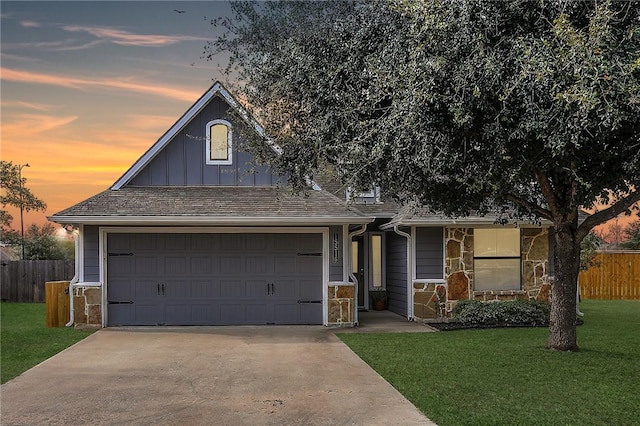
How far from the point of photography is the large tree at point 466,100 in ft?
27.6

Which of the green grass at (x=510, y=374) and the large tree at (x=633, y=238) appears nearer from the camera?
the green grass at (x=510, y=374)

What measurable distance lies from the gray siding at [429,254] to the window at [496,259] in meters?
0.99

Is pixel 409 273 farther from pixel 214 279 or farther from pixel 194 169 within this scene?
pixel 194 169

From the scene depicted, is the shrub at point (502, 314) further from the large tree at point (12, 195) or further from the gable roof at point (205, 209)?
the large tree at point (12, 195)

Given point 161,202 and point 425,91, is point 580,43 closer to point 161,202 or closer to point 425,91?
point 425,91

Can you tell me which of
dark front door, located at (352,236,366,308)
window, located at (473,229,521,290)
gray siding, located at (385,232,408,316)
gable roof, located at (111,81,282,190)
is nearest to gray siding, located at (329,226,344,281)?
gray siding, located at (385,232,408,316)

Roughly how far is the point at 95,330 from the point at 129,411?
8.28 meters

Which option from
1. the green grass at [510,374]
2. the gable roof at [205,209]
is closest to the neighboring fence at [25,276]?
the gable roof at [205,209]

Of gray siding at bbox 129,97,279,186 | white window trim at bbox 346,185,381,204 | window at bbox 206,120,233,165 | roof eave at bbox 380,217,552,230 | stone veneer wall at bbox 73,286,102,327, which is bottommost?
stone veneer wall at bbox 73,286,102,327

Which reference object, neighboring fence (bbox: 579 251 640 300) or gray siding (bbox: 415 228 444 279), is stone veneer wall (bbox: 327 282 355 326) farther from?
neighboring fence (bbox: 579 251 640 300)

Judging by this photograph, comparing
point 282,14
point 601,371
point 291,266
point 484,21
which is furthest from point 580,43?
point 291,266

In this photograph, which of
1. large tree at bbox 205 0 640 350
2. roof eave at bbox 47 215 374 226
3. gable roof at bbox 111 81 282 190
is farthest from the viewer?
gable roof at bbox 111 81 282 190

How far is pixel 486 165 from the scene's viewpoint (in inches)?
390

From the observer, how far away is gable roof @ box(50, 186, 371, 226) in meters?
15.9
